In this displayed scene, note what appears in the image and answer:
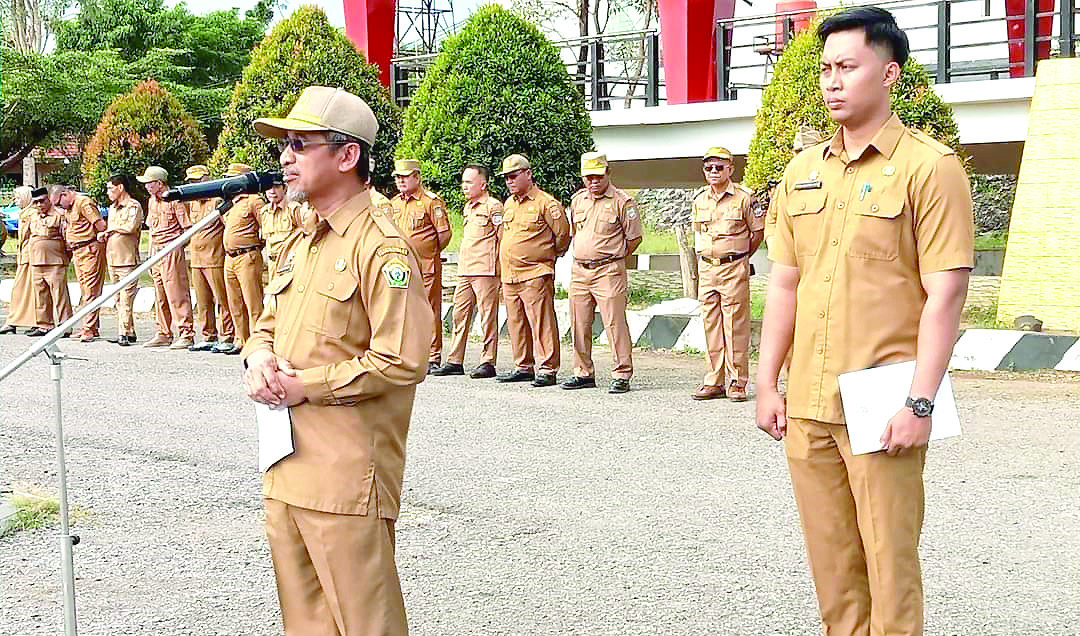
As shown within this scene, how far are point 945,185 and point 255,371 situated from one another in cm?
179

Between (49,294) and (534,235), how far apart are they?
7.96 metres

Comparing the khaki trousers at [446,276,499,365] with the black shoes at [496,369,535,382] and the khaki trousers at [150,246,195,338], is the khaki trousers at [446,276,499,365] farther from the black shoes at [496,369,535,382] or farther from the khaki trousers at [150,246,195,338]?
the khaki trousers at [150,246,195,338]

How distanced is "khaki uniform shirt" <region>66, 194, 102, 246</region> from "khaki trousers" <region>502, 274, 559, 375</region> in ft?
22.0

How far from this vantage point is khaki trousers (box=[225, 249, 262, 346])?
1482 centimetres

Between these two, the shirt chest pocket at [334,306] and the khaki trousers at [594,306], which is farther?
the khaki trousers at [594,306]

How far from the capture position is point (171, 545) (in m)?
6.45

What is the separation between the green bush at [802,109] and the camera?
40.7ft

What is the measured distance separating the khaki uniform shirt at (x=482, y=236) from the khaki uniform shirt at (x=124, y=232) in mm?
5124

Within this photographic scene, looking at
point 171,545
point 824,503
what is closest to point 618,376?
point 171,545

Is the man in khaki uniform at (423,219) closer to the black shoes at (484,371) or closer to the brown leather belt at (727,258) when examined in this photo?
the black shoes at (484,371)

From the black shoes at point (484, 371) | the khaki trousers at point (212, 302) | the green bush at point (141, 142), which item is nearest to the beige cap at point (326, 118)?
the black shoes at point (484, 371)

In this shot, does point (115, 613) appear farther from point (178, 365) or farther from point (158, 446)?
point (178, 365)

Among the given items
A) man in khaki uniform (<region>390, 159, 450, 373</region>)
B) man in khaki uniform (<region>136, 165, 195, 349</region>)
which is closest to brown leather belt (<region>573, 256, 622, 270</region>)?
man in khaki uniform (<region>390, 159, 450, 373</region>)

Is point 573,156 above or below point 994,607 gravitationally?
above
